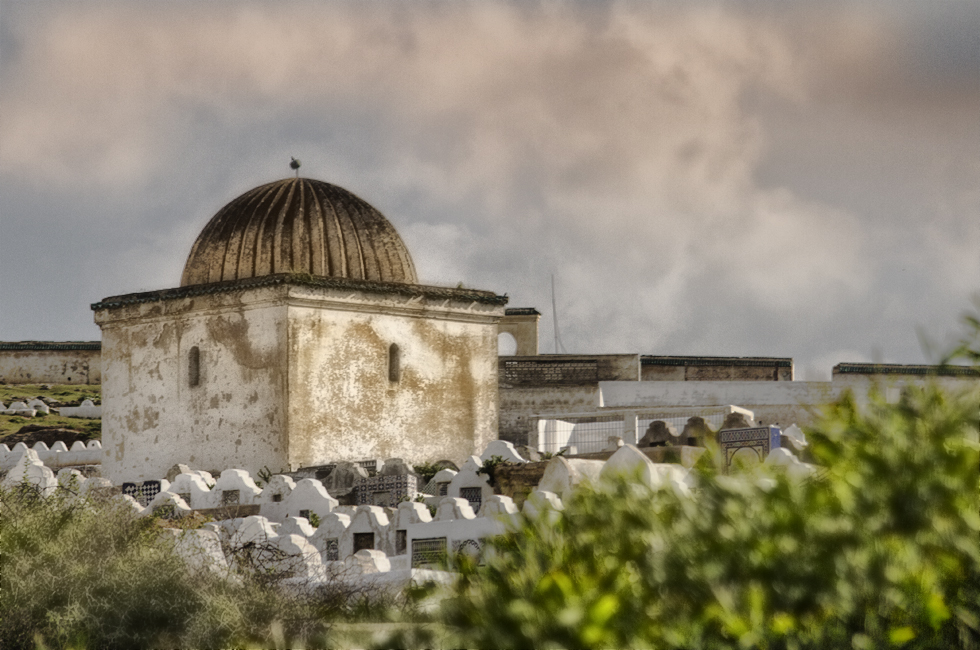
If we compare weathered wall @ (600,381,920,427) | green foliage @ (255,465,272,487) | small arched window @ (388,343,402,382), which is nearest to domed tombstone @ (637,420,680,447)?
small arched window @ (388,343,402,382)

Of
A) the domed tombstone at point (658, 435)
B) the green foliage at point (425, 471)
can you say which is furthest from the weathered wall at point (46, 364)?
the domed tombstone at point (658, 435)

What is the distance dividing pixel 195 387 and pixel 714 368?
1325cm

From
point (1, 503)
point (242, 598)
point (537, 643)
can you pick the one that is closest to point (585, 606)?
point (537, 643)

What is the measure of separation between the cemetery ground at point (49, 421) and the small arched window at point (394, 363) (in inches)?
477

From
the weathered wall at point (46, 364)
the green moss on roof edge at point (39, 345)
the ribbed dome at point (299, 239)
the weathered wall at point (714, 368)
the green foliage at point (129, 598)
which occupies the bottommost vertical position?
the green foliage at point (129, 598)

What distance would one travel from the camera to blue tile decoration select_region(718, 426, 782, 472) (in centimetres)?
1267

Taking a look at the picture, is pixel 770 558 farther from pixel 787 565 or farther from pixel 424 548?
pixel 424 548

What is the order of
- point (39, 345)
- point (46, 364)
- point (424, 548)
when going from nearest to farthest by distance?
1. point (424, 548)
2. point (46, 364)
3. point (39, 345)

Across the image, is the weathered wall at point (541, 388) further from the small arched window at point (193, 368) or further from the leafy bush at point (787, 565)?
the leafy bush at point (787, 565)

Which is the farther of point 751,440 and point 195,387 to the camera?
point 195,387

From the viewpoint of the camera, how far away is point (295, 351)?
1700 centimetres

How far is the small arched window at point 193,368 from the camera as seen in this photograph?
1805 centimetres

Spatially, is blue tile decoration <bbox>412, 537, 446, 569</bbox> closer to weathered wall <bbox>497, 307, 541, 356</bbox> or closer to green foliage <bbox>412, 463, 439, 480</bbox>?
green foliage <bbox>412, 463, 439, 480</bbox>

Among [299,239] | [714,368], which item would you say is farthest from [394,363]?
[714,368]
